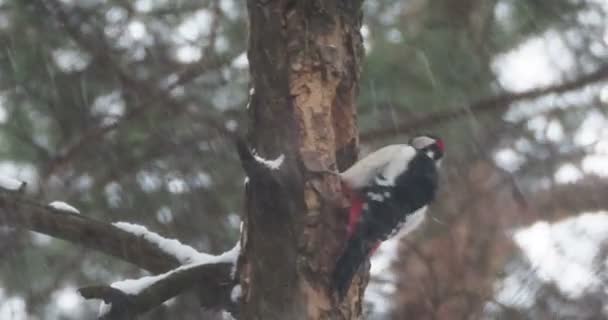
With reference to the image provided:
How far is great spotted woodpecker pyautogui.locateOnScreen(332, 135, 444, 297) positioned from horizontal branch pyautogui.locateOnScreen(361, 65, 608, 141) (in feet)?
0.40

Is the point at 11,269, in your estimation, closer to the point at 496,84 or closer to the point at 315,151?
the point at 315,151

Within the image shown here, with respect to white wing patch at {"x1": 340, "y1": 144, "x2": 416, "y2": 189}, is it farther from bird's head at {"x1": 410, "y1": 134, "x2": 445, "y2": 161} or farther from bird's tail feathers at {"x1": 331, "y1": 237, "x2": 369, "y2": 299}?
bird's tail feathers at {"x1": 331, "y1": 237, "x2": 369, "y2": 299}

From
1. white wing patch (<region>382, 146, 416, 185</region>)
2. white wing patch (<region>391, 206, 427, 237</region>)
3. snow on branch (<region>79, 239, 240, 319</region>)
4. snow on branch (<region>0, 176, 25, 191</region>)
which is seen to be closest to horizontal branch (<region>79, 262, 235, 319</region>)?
snow on branch (<region>79, 239, 240, 319</region>)

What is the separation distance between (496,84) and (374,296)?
1233 mm

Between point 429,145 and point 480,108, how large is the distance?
0.33 m

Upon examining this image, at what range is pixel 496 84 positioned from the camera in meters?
3.89

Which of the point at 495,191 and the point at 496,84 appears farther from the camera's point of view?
the point at 495,191

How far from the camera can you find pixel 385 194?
10.4ft

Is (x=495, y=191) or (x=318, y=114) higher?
(x=495, y=191)

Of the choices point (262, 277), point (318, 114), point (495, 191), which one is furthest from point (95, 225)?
point (495, 191)

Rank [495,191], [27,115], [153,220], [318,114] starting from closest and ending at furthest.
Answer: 1. [318,114]
2. [153,220]
3. [27,115]
4. [495,191]

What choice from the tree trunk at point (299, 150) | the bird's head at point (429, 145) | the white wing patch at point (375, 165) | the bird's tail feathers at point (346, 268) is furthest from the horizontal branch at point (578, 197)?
the bird's tail feathers at point (346, 268)

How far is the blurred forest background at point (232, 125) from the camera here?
3521 mm

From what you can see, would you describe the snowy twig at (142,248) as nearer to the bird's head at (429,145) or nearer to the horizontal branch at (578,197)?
the bird's head at (429,145)
